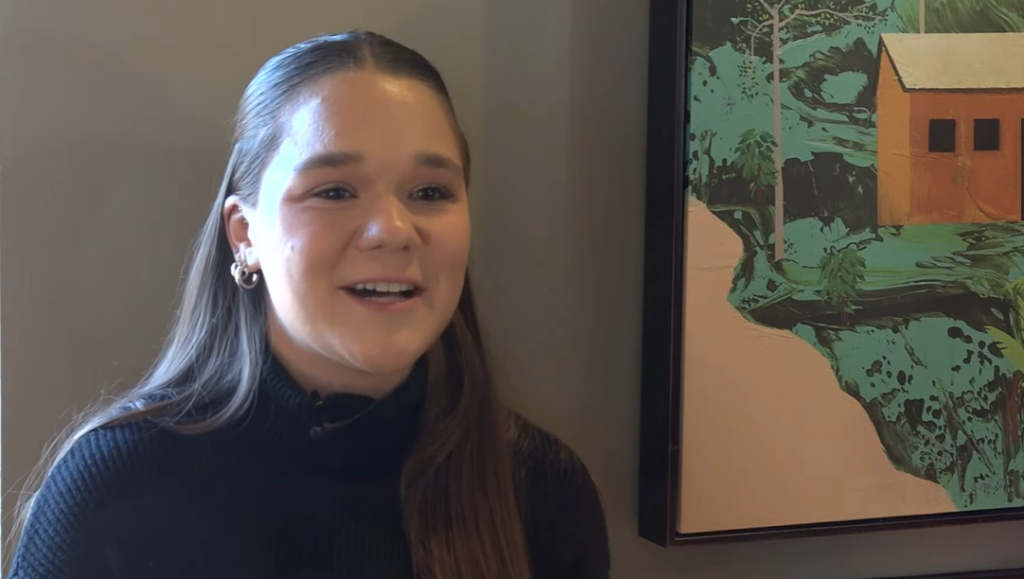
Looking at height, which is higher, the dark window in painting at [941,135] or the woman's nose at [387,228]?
the dark window in painting at [941,135]

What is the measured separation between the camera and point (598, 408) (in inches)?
35.1

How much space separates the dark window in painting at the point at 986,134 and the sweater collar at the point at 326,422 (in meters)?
0.64

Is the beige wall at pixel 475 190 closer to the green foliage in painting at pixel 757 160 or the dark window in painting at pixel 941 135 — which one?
the green foliage in painting at pixel 757 160

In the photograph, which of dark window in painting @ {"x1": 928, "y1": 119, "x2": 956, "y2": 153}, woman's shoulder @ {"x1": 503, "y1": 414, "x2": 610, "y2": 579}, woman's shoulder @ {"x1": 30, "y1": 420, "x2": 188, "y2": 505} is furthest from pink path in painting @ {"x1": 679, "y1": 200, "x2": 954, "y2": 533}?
woman's shoulder @ {"x1": 30, "y1": 420, "x2": 188, "y2": 505}

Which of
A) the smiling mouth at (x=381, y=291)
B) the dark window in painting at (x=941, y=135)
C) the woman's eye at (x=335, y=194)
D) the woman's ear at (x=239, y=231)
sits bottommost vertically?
the smiling mouth at (x=381, y=291)

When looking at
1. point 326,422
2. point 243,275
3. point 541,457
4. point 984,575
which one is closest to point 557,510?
point 541,457

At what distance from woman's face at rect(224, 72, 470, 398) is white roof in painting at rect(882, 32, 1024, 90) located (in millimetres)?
499

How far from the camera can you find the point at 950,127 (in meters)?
0.87

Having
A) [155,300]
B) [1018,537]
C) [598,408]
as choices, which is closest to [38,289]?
[155,300]

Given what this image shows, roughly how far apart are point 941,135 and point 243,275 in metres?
0.70

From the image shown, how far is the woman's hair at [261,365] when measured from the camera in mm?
679

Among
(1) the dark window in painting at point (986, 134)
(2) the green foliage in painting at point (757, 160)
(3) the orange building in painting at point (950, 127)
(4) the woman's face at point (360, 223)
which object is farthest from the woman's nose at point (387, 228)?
(1) the dark window in painting at point (986, 134)

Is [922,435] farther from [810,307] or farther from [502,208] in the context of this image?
[502,208]

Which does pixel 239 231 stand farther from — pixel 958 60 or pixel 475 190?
pixel 958 60
